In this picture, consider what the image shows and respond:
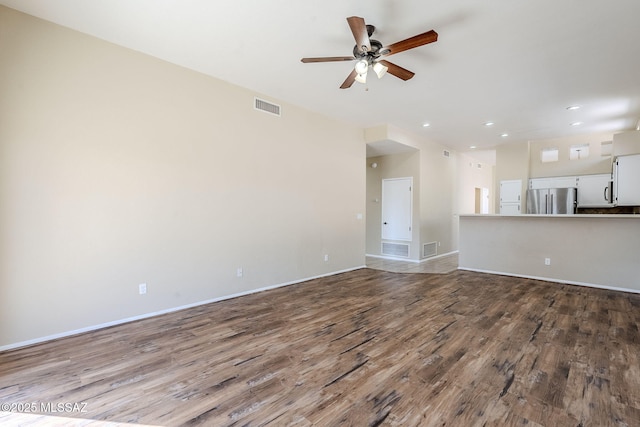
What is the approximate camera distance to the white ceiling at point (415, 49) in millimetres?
2551

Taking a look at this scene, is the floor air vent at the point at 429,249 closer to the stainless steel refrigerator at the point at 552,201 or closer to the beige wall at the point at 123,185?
the stainless steel refrigerator at the point at 552,201

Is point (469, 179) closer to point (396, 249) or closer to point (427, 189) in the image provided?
point (427, 189)

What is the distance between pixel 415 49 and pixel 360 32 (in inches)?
41.4

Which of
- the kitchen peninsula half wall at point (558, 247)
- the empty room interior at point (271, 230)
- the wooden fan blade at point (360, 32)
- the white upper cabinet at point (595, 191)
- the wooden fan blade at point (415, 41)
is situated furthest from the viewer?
the white upper cabinet at point (595, 191)

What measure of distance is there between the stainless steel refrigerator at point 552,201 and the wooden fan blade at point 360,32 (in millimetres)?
6246

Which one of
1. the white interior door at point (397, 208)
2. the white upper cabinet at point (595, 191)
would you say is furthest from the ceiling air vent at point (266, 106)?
the white upper cabinet at point (595, 191)

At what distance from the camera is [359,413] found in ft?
5.82

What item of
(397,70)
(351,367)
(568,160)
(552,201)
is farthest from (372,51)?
(568,160)

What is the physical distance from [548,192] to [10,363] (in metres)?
9.04

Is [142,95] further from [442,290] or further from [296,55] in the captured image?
[442,290]

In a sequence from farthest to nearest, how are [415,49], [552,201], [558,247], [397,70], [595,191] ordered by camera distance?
[552,201] → [595,191] → [558,247] → [415,49] → [397,70]

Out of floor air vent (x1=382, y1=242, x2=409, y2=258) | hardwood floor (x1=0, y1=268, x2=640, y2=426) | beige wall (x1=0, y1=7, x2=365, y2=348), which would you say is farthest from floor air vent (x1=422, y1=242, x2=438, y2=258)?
beige wall (x1=0, y1=7, x2=365, y2=348)

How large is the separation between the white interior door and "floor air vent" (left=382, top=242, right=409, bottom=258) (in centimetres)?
18

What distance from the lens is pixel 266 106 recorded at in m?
4.49
